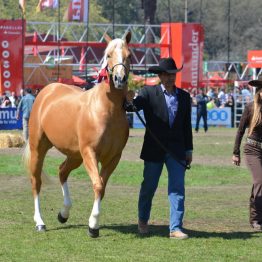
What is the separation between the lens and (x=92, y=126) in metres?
9.53

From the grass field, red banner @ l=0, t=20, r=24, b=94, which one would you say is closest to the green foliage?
red banner @ l=0, t=20, r=24, b=94

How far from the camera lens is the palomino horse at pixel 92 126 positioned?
30.6 ft

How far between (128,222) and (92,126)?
195 cm

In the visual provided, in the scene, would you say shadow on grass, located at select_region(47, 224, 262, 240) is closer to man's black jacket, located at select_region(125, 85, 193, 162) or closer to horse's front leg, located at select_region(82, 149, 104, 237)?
→ horse's front leg, located at select_region(82, 149, 104, 237)

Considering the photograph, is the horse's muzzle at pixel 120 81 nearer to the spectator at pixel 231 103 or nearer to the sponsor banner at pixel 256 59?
the spectator at pixel 231 103

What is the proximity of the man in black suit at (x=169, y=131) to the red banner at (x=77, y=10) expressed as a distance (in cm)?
3079

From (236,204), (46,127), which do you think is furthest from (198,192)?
(46,127)

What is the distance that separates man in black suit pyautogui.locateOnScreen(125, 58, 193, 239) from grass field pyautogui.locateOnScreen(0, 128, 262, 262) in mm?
482

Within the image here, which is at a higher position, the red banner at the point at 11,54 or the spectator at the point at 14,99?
the red banner at the point at 11,54

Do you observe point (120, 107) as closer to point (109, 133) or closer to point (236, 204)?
point (109, 133)

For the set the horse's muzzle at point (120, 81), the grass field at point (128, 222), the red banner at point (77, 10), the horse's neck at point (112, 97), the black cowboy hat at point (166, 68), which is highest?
the red banner at point (77, 10)

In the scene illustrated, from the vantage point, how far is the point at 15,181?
1658cm

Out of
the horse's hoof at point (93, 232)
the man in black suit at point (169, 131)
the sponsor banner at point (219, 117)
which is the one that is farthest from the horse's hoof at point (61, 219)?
the sponsor banner at point (219, 117)

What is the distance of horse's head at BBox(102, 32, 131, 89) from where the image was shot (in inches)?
355
